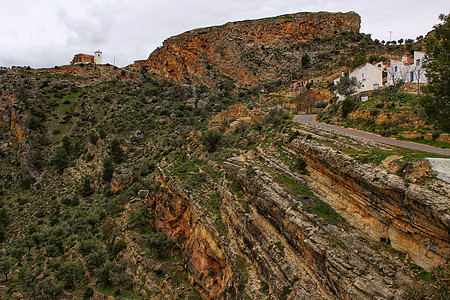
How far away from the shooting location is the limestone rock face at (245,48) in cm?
5725

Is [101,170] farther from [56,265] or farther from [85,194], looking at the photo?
[56,265]

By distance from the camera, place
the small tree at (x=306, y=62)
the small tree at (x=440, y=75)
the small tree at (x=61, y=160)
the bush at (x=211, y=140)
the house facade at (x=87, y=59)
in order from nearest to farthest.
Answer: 1. the small tree at (x=440, y=75)
2. the bush at (x=211, y=140)
3. the small tree at (x=61, y=160)
4. the small tree at (x=306, y=62)
5. the house facade at (x=87, y=59)

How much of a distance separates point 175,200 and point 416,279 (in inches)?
638

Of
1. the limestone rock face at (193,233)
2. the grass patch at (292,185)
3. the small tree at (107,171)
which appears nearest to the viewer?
the grass patch at (292,185)

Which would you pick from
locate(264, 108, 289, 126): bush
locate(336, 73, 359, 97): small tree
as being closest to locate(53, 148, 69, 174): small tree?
locate(264, 108, 289, 126): bush

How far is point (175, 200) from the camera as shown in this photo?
2038 centimetres

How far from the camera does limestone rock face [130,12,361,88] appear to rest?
5725cm

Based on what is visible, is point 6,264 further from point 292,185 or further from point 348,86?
point 348,86

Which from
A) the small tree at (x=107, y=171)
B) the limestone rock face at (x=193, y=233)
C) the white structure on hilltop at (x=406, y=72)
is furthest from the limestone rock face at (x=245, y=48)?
the limestone rock face at (x=193, y=233)

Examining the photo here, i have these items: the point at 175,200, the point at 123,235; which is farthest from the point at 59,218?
the point at 175,200

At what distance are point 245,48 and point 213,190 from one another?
46.8 m

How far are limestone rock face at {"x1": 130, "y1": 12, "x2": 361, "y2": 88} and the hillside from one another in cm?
33

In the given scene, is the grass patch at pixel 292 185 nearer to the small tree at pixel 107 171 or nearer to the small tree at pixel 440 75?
the small tree at pixel 440 75

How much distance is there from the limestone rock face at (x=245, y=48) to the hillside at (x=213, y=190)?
33 cm
